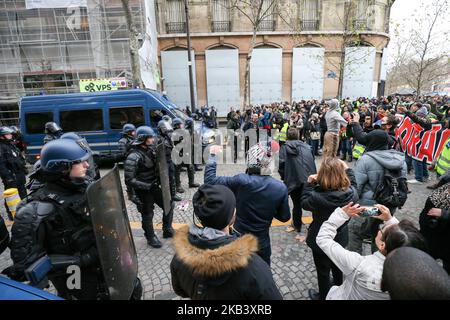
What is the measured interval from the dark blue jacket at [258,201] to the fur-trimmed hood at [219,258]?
1.16 m

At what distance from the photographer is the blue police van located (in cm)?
878

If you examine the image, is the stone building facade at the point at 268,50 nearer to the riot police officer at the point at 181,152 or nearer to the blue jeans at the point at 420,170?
the riot police officer at the point at 181,152

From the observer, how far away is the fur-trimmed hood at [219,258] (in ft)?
4.08

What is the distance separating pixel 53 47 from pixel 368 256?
55.6ft

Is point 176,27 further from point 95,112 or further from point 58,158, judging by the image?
point 58,158

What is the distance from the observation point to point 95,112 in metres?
8.90

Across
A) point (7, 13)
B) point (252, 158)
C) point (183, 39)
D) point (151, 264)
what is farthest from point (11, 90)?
point (252, 158)

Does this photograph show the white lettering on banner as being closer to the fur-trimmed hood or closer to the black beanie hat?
the black beanie hat

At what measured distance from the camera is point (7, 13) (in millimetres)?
13188

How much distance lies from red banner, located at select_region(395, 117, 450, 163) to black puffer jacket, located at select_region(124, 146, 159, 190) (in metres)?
5.31

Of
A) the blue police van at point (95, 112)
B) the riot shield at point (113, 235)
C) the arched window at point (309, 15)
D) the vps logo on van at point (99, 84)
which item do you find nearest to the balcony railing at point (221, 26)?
the arched window at point (309, 15)

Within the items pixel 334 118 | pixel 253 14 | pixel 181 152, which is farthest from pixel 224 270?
pixel 253 14
